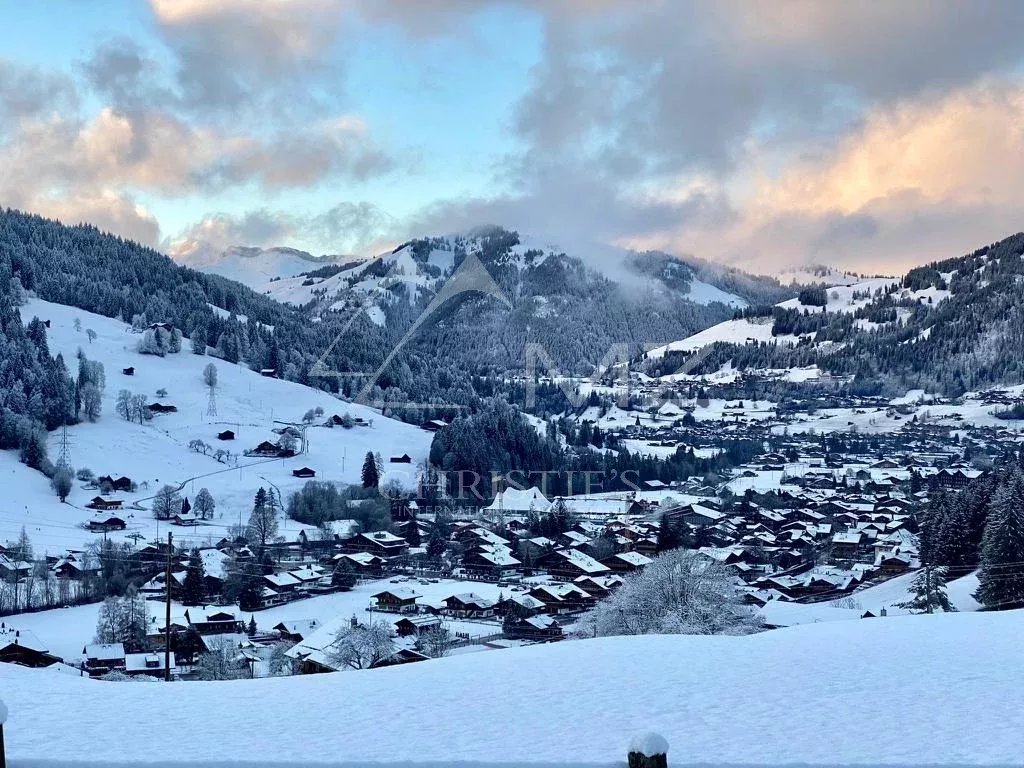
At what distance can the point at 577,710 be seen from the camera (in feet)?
35.7

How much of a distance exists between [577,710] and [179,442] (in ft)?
256

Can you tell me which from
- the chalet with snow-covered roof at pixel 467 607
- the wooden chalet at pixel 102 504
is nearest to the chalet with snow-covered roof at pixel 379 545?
the chalet with snow-covered roof at pixel 467 607

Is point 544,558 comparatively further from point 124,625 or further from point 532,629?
point 124,625

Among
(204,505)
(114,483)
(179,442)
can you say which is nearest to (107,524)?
(204,505)

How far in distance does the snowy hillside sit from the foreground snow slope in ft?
156

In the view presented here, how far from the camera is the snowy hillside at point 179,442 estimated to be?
63.8 metres

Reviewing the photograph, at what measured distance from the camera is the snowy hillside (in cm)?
6384

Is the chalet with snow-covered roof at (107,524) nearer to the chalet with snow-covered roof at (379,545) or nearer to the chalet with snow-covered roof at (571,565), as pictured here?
the chalet with snow-covered roof at (379,545)

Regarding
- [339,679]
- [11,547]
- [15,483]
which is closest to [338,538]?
[11,547]

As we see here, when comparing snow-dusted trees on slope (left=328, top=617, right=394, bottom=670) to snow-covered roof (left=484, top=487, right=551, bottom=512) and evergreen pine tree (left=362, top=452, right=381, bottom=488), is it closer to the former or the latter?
snow-covered roof (left=484, top=487, right=551, bottom=512)

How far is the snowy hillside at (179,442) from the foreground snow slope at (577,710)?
4765cm

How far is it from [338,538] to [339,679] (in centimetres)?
5129

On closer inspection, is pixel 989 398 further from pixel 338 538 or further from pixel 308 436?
pixel 338 538

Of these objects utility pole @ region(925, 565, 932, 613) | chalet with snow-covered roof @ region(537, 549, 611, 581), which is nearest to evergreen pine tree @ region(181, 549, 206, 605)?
chalet with snow-covered roof @ region(537, 549, 611, 581)
